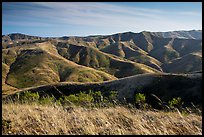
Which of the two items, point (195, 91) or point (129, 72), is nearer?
point (195, 91)

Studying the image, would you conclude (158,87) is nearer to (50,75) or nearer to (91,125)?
(91,125)

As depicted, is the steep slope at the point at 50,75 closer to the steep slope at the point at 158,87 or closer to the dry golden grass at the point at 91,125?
the steep slope at the point at 158,87

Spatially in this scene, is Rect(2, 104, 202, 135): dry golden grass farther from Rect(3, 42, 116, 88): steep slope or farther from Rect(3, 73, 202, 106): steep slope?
Rect(3, 42, 116, 88): steep slope

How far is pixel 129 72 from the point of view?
19950cm

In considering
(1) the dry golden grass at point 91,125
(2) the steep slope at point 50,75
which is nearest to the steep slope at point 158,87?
(1) the dry golden grass at point 91,125

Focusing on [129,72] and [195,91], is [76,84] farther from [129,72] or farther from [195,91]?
[129,72]

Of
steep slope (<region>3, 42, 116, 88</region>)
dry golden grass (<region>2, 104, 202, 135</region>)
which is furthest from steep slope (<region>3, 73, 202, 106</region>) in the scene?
→ steep slope (<region>3, 42, 116, 88</region>)

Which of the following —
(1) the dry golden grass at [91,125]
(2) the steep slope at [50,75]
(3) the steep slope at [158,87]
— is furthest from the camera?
(2) the steep slope at [50,75]

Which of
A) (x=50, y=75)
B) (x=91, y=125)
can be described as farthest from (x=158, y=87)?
(x=50, y=75)

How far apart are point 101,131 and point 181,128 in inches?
72.7

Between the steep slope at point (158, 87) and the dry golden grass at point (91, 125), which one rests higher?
the dry golden grass at point (91, 125)

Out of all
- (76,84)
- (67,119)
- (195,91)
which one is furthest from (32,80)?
(67,119)

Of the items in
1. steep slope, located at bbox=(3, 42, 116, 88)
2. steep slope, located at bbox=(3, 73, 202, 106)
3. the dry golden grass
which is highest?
the dry golden grass

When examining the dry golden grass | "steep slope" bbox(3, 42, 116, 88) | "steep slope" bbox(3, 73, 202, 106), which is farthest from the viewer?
"steep slope" bbox(3, 42, 116, 88)
